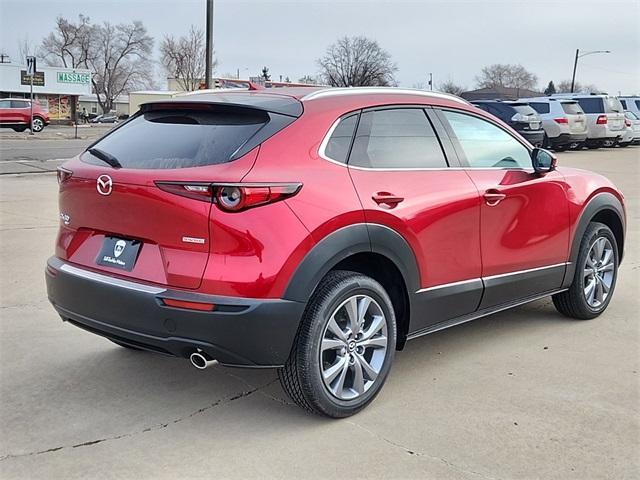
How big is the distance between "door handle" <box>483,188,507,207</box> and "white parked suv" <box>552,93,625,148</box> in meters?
21.6

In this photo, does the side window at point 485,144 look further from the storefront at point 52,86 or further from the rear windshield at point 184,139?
the storefront at point 52,86

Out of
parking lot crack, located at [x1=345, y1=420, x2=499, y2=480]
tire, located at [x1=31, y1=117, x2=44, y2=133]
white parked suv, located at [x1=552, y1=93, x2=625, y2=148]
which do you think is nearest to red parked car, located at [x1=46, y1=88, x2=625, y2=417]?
parking lot crack, located at [x1=345, y1=420, x2=499, y2=480]

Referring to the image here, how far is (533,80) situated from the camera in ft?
346

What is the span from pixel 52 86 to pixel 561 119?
46906mm

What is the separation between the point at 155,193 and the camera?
3.20 metres

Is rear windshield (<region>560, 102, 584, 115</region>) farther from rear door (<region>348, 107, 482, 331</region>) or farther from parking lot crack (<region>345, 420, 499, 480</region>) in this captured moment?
parking lot crack (<region>345, 420, 499, 480</region>)

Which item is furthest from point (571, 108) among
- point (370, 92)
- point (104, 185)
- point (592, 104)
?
point (104, 185)

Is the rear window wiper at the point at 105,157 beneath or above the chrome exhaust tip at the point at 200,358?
above

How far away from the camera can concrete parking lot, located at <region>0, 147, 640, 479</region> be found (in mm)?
3049

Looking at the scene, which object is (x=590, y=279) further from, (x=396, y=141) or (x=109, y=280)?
(x=109, y=280)

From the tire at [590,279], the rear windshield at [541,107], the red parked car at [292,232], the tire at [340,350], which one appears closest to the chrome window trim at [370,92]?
the red parked car at [292,232]

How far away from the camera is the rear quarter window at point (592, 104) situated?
24125 mm

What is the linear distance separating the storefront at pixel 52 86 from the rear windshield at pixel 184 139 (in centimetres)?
5541

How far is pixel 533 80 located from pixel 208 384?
110 metres
